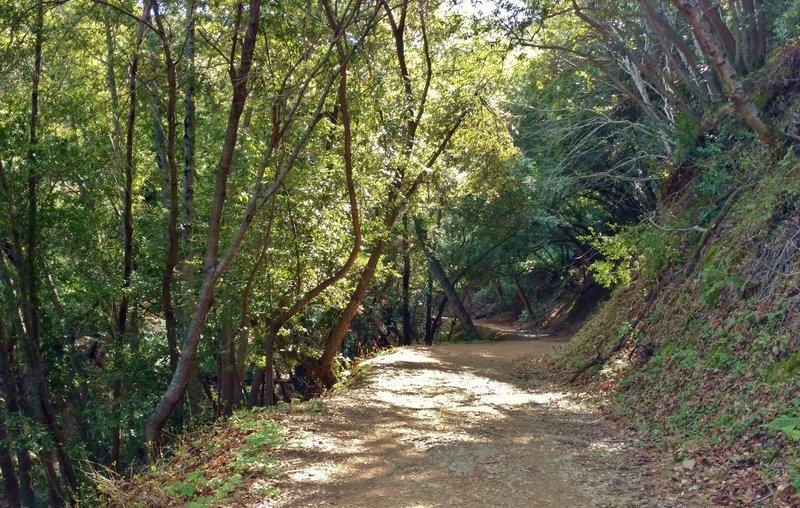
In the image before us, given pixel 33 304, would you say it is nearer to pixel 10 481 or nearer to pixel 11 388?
pixel 11 388

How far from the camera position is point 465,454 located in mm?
7332

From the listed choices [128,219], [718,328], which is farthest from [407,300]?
[718,328]

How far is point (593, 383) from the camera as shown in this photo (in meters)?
11.4

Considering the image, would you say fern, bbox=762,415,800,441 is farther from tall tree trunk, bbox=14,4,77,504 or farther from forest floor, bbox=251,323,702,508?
tall tree trunk, bbox=14,4,77,504

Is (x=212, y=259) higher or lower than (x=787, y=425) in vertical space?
higher

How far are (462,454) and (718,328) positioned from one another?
3.84 m

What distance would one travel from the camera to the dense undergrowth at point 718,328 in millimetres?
5906

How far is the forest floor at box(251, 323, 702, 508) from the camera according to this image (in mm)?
5965

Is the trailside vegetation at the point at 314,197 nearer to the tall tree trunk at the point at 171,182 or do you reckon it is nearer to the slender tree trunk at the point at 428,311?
the tall tree trunk at the point at 171,182

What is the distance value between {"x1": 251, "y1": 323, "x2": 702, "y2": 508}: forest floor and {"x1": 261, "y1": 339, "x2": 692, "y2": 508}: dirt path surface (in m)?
0.01

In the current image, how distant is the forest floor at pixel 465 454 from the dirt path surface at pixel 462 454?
12 millimetres

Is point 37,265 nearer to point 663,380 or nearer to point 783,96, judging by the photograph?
point 663,380

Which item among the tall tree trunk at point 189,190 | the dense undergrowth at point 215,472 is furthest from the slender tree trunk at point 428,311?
the dense undergrowth at point 215,472

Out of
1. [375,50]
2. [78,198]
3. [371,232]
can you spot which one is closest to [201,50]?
[375,50]
